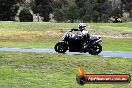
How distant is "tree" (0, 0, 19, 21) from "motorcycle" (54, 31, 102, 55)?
45731 millimetres

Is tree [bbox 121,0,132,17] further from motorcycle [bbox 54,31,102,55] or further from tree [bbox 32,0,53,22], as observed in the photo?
motorcycle [bbox 54,31,102,55]

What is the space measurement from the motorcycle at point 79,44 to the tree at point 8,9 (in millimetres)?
45731

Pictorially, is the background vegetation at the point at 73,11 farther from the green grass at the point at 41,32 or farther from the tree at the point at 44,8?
the green grass at the point at 41,32

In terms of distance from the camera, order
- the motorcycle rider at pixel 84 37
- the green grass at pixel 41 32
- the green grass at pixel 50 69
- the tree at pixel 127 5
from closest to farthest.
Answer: the green grass at pixel 50 69, the motorcycle rider at pixel 84 37, the green grass at pixel 41 32, the tree at pixel 127 5

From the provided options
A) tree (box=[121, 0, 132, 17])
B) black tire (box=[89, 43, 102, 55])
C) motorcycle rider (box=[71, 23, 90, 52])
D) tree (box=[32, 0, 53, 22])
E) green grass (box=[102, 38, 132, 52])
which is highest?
motorcycle rider (box=[71, 23, 90, 52])

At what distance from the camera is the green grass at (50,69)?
15.3 metres

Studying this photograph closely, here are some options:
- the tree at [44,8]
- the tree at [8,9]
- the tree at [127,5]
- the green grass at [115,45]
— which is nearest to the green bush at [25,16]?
the tree at [8,9]

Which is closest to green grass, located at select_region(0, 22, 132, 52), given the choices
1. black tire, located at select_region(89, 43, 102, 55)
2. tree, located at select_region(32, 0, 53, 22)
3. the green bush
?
black tire, located at select_region(89, 43, 102, 55)

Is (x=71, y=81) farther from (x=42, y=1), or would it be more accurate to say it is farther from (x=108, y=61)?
(x=42, y=1)

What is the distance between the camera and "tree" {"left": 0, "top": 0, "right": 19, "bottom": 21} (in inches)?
2751

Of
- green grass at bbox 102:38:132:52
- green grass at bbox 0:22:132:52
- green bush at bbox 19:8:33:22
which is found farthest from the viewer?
green bush at bbox 19:8:33:22

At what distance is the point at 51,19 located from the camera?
8319 centimetres

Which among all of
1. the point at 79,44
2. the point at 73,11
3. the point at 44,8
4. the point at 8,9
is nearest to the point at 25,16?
the point at 8,9

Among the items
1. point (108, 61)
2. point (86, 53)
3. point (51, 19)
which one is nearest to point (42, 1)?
Answer: point (51, 19)
